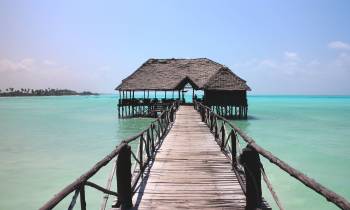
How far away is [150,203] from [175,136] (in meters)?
7.54

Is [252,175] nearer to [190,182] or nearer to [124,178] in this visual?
[124,178]

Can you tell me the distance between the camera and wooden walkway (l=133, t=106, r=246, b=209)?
502cm

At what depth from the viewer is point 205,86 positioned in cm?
3189

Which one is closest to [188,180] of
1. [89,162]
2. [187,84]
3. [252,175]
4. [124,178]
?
[124,178]

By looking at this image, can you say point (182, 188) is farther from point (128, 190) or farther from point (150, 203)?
point (128, 190)

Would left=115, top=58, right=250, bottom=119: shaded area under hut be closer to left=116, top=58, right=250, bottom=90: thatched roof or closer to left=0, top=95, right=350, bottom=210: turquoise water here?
left=116, top=58, right=250, bottom=90: thatched roof

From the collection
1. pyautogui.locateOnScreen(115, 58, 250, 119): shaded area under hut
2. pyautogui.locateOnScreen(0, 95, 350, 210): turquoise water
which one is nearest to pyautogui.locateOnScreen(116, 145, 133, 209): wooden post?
pyautogui.locateOnScreen(0, 95, 350, 210): turquoise water

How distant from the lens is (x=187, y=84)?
33875 mm

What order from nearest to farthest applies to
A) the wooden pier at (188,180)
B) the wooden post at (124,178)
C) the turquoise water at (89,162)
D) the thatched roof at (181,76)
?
the wooden pier at (188,180)
the wooden post at (124,178)
the turquoise water at (89,162)
the thatched roof at (181,76)

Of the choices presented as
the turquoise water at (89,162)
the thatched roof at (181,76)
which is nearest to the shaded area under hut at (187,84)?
the thatched roof at (181,76)

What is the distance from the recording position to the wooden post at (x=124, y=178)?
4605 millimetres

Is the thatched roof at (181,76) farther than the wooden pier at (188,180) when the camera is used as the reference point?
Yes

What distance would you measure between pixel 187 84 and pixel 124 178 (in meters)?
29.4

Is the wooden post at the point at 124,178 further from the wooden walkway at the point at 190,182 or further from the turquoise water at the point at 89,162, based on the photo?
the turquoise water at the point at 89,162
